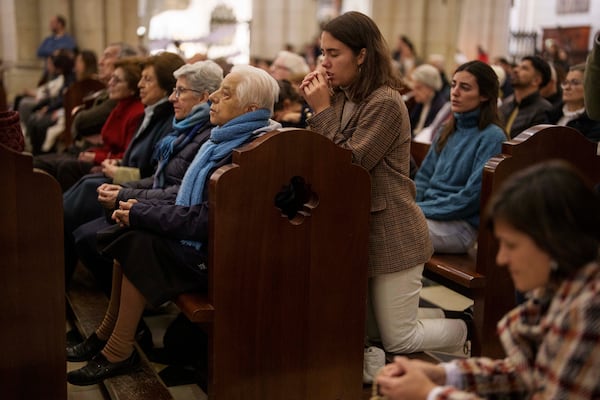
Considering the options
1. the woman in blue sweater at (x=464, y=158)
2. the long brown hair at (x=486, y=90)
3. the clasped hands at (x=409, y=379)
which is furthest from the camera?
the long brown hair at (x=486, y=90)

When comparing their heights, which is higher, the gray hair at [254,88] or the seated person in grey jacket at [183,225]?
the gray hair at [254,88]

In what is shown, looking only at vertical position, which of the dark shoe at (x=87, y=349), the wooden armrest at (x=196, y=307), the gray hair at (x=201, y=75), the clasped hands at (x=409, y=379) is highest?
the gray hair at (x=201, y=75)

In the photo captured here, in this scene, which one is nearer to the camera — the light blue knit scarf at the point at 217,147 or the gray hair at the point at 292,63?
the light blue knit scarf at the point at 217,147

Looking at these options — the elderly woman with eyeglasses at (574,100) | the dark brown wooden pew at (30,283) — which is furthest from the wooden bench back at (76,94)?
the dark brown wooden pew at (30,283)

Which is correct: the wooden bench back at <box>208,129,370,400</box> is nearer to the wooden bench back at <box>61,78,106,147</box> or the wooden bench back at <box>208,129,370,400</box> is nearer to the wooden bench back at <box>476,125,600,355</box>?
the wooden bench back at <box>476,125,600,355</box>

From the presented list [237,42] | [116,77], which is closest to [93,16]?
[237,42]

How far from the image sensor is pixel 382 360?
9.41 ft

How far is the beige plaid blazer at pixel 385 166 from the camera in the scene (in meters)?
2.63

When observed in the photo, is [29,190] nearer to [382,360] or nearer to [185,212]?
[185,212]

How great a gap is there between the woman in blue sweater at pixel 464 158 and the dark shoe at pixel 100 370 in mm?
1453

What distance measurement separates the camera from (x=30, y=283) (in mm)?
2260

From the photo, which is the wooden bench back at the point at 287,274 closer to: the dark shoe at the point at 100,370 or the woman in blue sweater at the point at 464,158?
the dark shoe at the point at 100,370

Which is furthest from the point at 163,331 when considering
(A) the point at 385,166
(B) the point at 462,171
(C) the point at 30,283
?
(B) the point at 462,171

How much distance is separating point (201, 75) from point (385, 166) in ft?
3.79
